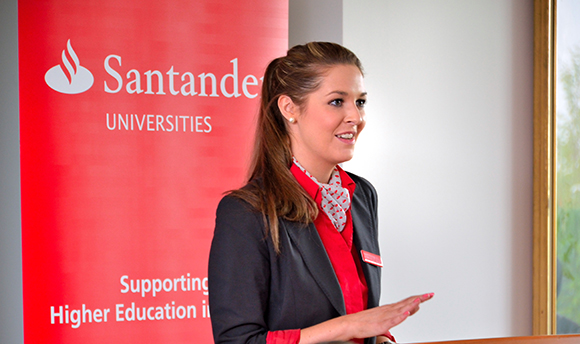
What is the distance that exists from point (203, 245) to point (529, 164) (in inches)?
94.3

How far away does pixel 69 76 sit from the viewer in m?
2.44

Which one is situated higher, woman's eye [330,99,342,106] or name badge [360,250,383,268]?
woman's eye [330,99,342,106]

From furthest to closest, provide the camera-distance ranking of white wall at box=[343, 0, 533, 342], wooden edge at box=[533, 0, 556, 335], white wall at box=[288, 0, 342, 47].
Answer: wooden edge at box=[533, 0, 556, 335]
white wall at box=[343, 0, 533, 342]
white wall at box=[288, 0, 342, 47]

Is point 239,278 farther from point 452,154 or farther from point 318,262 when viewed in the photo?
point 452,154

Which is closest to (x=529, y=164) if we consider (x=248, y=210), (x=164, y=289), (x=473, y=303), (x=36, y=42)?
→ (x=473, y=303)

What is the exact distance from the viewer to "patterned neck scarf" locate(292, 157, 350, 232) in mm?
1596

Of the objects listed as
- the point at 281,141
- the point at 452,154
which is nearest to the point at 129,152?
the point at 281,141

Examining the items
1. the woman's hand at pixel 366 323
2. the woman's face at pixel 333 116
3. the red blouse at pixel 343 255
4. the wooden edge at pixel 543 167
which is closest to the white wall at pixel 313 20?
the wooden edge at pixel 543 167

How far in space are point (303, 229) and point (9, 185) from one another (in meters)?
2.11

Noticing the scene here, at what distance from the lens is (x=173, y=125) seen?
256 cm

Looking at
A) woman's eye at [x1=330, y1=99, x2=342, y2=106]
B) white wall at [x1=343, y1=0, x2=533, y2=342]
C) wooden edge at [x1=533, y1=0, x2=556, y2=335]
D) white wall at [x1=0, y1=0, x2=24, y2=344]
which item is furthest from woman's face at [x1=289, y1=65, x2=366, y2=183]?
wooden edge at [x1=533, y1=0, x2=556, y2=335]

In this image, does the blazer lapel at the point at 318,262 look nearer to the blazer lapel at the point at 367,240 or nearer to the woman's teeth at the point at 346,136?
the blazer lapel at the point at 367,240

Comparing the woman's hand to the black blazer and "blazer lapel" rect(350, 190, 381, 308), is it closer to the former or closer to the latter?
the black blazer

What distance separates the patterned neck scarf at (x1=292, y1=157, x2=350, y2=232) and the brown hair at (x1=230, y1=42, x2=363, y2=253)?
0.07 m
